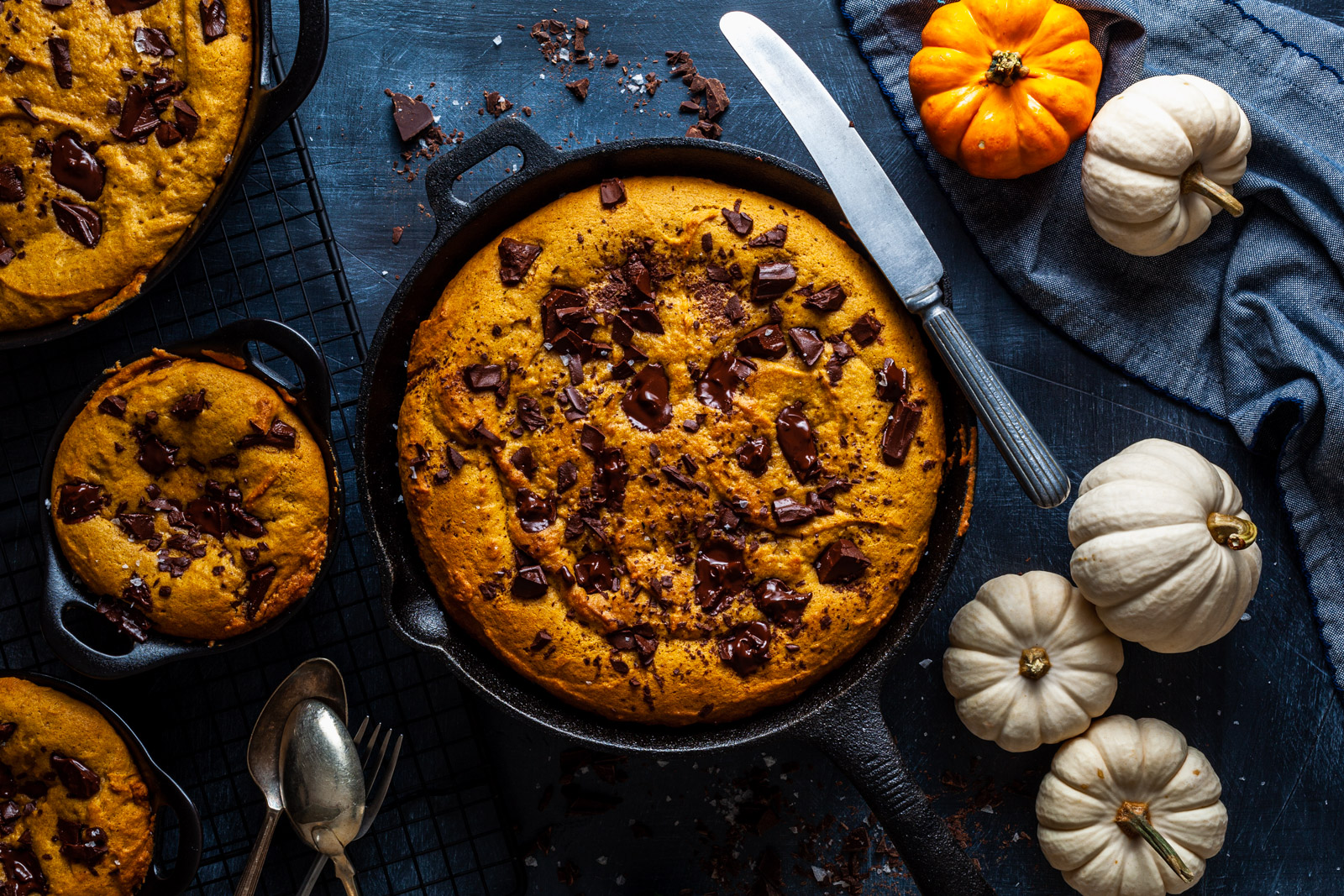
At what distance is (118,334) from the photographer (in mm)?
3078

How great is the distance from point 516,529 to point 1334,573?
2.71 metres

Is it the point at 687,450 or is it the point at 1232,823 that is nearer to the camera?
the point at 687,450

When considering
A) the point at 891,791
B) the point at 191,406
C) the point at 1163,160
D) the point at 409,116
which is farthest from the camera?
the point at 409,116

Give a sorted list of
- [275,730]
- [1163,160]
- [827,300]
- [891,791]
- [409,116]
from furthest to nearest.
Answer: [409,116], [275,730], [1163,160], [827,300], [891,791]

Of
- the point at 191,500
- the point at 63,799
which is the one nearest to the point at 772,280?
the point at 191,500

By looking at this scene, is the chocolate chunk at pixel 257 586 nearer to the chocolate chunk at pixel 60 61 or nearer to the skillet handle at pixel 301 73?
the skillet handle at pixel 301 73

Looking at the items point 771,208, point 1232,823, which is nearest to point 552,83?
point 771,208

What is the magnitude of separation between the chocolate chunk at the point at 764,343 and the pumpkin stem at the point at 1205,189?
113 cm

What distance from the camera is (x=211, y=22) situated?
277 centimetres

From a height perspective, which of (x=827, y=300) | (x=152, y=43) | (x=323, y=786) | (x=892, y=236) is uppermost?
(x=152, y=43)

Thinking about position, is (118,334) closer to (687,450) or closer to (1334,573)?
(687,450)

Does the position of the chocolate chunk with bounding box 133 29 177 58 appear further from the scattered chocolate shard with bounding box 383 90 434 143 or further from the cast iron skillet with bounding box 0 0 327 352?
the scattered chocolate shard with bounding box 383 90 434 143

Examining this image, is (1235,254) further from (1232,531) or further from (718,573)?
(718,573)

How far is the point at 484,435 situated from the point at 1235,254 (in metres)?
2.54
